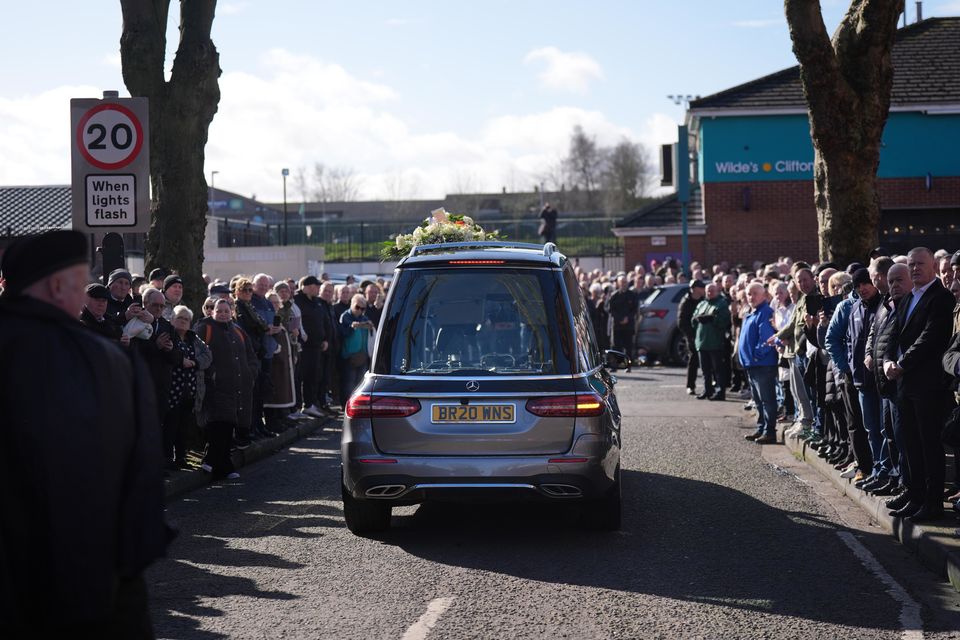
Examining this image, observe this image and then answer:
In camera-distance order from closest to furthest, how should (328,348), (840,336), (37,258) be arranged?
1. (37,258)
2. (840,336)
3. (328,348)

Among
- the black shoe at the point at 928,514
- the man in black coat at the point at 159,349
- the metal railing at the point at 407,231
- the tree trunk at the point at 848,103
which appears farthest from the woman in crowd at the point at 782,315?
the metal railing at the point at 407,231

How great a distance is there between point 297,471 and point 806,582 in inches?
257

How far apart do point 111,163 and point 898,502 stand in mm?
7312

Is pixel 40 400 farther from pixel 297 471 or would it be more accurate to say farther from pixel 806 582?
pixel 297 471

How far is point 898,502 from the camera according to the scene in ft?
30.0

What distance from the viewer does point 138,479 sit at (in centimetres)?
379

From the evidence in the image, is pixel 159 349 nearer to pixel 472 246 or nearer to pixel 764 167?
pixel 472 246

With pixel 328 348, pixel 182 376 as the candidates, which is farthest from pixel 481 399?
pixel 328 348

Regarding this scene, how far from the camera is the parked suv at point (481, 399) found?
27.0ft

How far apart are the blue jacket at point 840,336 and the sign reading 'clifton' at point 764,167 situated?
85.9 ft

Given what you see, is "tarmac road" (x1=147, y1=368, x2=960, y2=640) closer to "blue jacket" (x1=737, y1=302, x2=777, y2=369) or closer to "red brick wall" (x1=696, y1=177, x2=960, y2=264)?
"blue jacket" (x1=737, y1=302, x2=777, y2=369)

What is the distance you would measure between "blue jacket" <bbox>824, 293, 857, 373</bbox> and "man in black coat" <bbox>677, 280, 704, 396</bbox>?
9417mm

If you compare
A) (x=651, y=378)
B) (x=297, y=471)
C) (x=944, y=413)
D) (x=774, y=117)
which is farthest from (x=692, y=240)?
(x=944, y=413)

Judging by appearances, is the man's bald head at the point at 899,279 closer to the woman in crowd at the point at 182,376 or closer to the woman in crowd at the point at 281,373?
the woman in crowd at the point at 182,376
